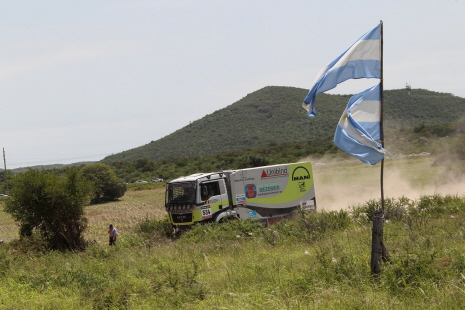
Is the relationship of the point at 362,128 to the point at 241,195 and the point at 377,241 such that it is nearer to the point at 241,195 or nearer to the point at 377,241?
the point at 377,241

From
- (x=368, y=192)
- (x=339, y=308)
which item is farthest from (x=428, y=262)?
(x=368, y=192)

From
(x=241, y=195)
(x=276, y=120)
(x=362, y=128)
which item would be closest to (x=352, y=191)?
(x=241, y=195)

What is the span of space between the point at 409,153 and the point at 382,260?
196 ft

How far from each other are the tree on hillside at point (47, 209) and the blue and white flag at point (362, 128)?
51.9 ft

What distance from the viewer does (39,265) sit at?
14.0 m

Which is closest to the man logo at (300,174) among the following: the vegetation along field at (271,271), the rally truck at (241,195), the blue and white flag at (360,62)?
the rally truck at (241,195)

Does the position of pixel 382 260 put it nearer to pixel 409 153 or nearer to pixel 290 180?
pixel 290 180

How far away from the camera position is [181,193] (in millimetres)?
19625

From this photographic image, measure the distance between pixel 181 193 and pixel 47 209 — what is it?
633 centimetres

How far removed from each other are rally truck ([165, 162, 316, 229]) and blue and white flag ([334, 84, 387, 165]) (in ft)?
38.8

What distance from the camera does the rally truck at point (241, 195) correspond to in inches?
763

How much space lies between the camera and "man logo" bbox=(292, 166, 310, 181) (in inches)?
880

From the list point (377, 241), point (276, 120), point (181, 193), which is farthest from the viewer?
point (276, 120)

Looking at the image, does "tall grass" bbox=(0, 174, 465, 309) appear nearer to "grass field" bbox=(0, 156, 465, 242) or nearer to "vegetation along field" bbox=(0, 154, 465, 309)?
"vegetation along field" bbox=(0, 154, 465, 309)
